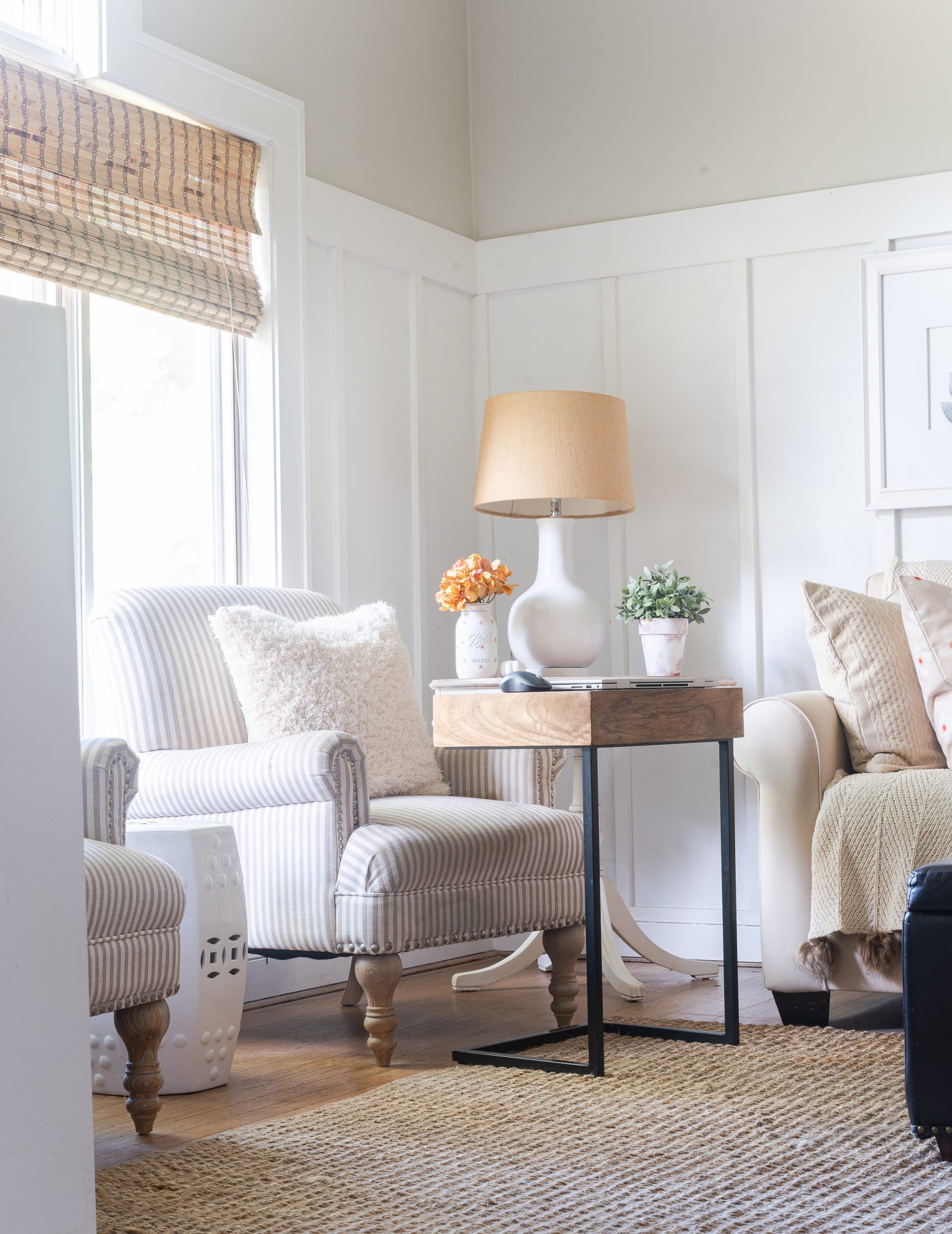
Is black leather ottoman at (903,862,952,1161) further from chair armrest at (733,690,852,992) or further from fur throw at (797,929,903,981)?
chair armrest at (733,690,852,992)

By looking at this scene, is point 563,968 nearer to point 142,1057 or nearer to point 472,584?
point 472,584

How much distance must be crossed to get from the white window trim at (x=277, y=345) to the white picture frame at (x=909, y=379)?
1.47 m

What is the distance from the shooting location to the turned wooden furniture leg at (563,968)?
2.91m

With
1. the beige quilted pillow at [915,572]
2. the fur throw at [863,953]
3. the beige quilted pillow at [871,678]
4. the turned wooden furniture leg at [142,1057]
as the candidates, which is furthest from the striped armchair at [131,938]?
the beige quilted pillow at [915,572]

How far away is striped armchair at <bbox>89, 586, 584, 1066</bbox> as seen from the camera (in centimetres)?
255

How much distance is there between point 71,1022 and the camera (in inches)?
47.9

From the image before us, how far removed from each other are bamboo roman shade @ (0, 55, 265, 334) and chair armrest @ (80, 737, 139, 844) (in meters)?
1.05

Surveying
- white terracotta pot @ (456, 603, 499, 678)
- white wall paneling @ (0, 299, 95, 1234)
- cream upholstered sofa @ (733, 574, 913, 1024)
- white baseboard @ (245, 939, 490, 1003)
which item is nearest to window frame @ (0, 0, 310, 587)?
white terracotta pot @ (456, 603, 499, 678)

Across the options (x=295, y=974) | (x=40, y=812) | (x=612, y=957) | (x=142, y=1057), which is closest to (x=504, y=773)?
(x=612, y=957)

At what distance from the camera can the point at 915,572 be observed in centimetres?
332

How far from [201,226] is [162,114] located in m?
0.26

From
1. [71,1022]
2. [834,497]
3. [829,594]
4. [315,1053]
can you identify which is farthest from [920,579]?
[71,1022]

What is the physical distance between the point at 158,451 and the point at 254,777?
39.5 inches

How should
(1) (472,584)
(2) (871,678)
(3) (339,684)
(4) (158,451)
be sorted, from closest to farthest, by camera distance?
1. (3) (339,684)
2. (2) (871,678)
3. (1) (472,584)
4. (4) (158,451)
